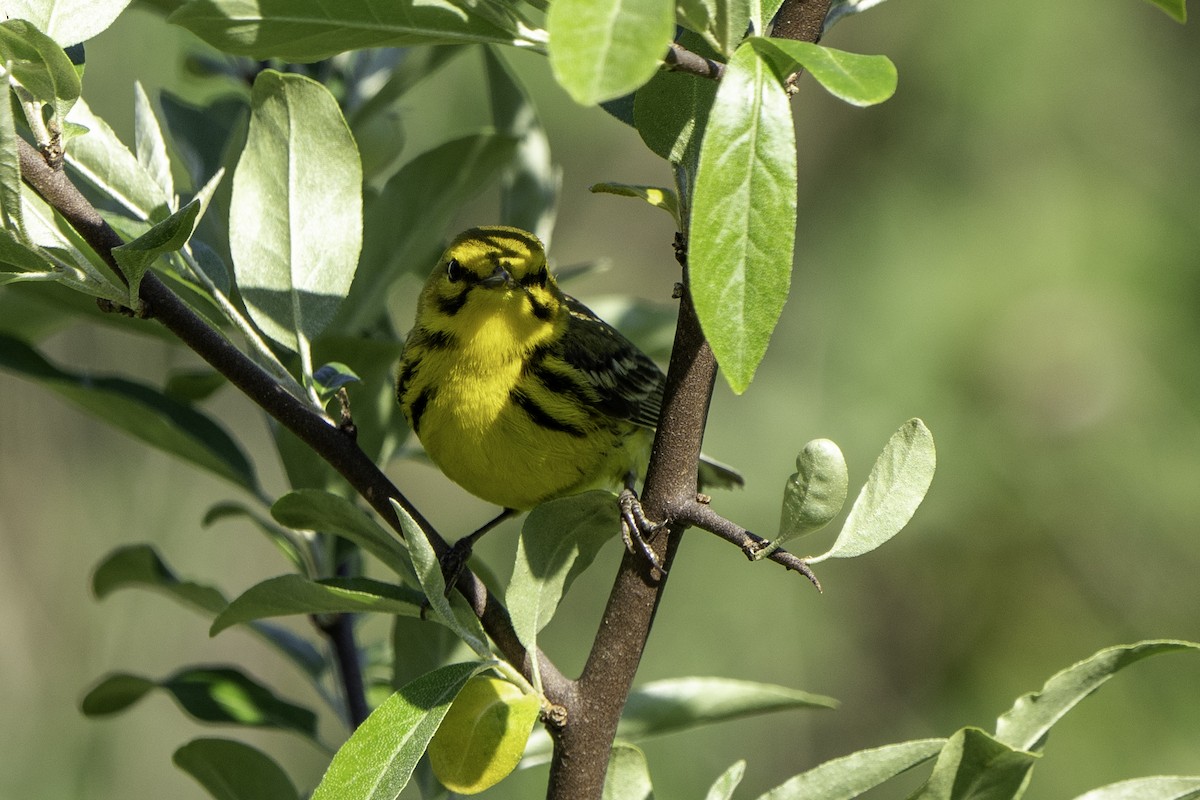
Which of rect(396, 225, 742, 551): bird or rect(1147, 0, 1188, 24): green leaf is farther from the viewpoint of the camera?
rect(396, 225, 742, 551): bird

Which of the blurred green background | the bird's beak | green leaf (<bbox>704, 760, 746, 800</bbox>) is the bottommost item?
the blurred green background

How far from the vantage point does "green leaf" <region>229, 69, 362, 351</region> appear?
1480 mm

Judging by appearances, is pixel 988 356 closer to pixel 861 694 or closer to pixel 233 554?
pixel 861 694

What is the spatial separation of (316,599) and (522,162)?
1158 mm

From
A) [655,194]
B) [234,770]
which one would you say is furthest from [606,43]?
[234,770]

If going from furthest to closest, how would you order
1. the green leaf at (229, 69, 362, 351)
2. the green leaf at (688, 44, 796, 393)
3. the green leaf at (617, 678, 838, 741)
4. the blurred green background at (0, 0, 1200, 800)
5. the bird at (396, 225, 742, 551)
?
1. the blurred green background at (0, 0, 1200, 800)
2. the bird at (396, 225, 742, 551)
3. the green leaf at (617, 678, 838, 741)
4. the green leaf at (229, 69, 362, 351)
5. the green leaf at (688, 44, 796, 393)

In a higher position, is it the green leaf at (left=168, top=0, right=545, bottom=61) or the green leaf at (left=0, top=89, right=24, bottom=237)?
the green leaf at (left=168, top=0, right=545, bottom=61)

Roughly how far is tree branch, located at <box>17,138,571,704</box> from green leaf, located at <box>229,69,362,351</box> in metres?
0.14

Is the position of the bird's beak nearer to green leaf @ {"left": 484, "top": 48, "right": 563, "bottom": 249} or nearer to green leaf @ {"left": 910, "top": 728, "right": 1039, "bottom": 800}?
green leaf @ {"left": 484, "top": 48, "right": 563, "bottom": 249}

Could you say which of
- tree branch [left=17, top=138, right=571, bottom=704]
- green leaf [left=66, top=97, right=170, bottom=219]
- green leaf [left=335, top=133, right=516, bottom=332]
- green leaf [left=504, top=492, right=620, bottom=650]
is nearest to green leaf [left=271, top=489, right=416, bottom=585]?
tree branch [left=17, top=138, right=571, bottom=704]

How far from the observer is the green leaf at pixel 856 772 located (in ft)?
4.18

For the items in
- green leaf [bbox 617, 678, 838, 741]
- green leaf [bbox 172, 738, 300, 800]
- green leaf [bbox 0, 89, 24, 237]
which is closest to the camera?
green leaf [bbox 0, 89, 24, 237]

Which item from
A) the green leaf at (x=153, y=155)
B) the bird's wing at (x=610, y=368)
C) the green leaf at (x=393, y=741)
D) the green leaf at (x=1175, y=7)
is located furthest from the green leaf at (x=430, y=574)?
the bird's wing at (x=610, y=368)

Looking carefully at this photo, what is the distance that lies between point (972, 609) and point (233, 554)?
3.17 meters
